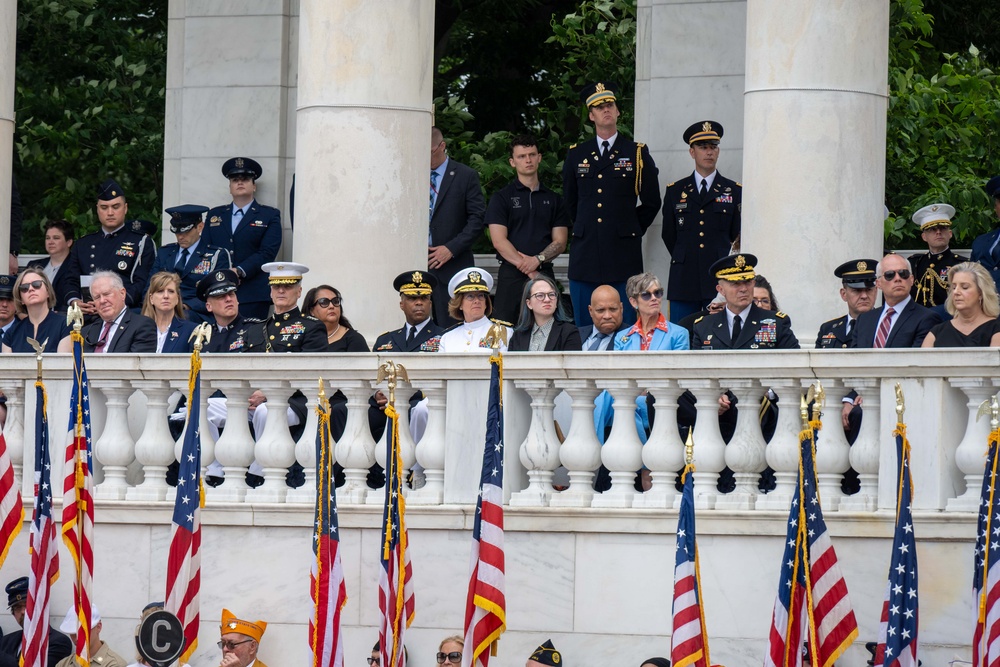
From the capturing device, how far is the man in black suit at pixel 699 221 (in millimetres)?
21141

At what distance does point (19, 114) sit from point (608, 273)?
57.0 feet

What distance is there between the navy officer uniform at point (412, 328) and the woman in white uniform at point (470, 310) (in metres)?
0.32

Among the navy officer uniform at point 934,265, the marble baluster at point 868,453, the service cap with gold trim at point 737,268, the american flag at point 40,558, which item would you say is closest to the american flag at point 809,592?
the marble baluster at point 868,453

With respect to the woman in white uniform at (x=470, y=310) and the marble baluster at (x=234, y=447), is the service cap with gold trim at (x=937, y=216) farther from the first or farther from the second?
the marble baluster at (x=234, y=447)

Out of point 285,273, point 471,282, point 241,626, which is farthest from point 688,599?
point 285,273

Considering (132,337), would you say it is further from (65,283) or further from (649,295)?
(65,283)

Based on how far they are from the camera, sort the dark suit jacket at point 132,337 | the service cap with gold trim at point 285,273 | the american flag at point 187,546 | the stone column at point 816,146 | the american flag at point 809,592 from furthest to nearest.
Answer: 1. the service cap with gold trim at point 285,273
2. the dark suit jacket at point 132,337
3. the stone column at point 816,146
4. the american flag at point 187,546
5. the american flag at point 809,592

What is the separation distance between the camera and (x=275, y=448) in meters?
16.8

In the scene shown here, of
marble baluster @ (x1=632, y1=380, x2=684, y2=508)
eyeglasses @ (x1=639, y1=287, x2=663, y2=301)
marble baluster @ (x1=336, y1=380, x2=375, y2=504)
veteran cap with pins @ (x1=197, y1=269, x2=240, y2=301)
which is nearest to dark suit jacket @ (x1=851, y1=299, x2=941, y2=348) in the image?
eyeglasses @ (x1=639, y1=287, x2=663, y2=301)

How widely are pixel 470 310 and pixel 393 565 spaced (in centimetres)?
317

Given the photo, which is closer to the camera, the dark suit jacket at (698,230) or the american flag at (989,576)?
the american flag at (989,576)

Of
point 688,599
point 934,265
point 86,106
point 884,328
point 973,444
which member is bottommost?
point 688,599

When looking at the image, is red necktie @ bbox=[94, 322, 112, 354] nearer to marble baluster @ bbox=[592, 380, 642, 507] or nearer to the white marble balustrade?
the white marble balustrade

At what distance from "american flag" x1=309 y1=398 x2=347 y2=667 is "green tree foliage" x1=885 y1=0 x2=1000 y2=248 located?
13944mm
